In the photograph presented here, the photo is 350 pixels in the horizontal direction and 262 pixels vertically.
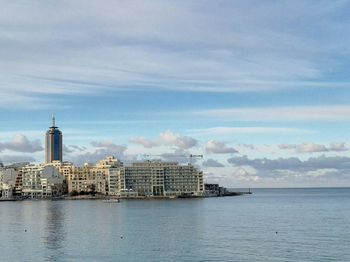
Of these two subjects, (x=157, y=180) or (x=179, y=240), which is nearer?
(x=179, y=240)

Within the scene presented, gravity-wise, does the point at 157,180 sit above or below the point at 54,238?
above

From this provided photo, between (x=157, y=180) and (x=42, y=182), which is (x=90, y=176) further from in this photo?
(x=157, y=180)

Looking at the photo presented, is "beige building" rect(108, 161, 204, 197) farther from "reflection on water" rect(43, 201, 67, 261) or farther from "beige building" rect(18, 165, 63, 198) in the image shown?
"reflection on water" rect(43, 201, 67, 261)

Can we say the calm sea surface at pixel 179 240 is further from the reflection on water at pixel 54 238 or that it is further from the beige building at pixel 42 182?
the beige building at pixel 42 182

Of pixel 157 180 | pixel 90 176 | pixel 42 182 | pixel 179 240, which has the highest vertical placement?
pixel 90 176

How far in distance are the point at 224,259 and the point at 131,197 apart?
122m

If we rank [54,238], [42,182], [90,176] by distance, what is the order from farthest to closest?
[90,176]
[42,182]
[54,238]

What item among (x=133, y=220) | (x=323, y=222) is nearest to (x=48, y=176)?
(x=133, y=220)

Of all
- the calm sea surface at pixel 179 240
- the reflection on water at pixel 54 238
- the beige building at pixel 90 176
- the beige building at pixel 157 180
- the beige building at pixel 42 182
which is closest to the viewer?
the calm sea surface at pixel 179 240

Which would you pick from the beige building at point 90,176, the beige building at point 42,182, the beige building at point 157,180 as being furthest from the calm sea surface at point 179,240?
the beige building at point 42,182

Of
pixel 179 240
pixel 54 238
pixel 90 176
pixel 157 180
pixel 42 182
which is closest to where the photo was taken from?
pixel 179 240

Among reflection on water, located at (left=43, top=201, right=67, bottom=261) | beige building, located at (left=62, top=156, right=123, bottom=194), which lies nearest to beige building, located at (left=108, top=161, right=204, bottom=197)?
beige building, located at (left=62, top=156, right=123, bottom=194)

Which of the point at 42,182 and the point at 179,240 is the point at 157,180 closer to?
the point at 42,182

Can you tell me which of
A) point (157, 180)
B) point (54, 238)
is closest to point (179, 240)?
point (54, 238)
